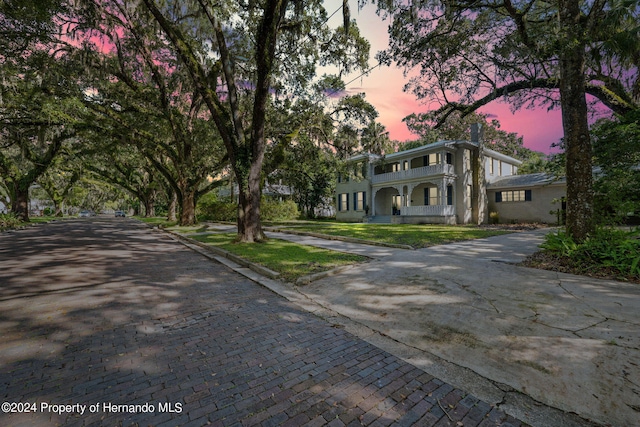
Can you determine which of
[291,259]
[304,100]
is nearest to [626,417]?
[291,259]

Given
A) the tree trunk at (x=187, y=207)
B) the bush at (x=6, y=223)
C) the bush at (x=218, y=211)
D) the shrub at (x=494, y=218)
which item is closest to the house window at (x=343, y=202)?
the bush at (x=218, y=211)

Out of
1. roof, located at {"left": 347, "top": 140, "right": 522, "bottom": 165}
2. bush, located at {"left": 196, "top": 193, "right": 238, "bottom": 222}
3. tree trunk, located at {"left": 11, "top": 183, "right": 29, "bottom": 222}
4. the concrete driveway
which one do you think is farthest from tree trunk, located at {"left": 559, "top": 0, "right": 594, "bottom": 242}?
tree trunk, located at {"left": 11, "top": 183, "right": 29, "bottom": 222}

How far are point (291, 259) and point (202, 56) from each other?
1350cm

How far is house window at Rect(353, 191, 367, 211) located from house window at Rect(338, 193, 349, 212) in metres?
1.14

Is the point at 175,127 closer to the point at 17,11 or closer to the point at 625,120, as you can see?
the point at 17,11

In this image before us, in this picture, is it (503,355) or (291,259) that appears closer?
(503,355)

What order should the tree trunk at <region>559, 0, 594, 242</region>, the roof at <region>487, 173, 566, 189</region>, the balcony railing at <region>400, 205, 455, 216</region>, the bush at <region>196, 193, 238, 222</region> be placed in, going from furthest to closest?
the bush at <region>196, 193, 238, 222</region>, the balcony railing at <region>400, 205, 455, 216</region>, the roof at <region>487, 173, 566, 189</region>, the tree trunk at <region>559, 0, 594, 242</region>

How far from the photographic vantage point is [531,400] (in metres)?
2.26

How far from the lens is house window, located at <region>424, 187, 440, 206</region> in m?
23.5

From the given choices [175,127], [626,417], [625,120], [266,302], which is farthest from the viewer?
[175,127]

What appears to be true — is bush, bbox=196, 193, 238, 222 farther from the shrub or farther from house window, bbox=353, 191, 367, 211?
the shrub

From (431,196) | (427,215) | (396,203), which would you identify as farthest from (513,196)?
(396,203)

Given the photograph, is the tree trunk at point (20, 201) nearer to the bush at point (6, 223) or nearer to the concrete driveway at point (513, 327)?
the bush at point (6, 223)

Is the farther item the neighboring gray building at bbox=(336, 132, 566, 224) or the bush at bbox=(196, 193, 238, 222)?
the bush at bbox=(196, 193, 238, 222)
